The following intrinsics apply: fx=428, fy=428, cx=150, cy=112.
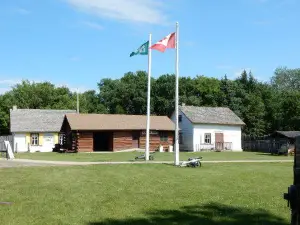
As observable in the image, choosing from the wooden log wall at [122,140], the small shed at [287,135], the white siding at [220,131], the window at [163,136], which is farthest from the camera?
the white siding at [220,131]

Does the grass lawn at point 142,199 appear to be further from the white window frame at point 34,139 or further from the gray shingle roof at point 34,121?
the gray shingle roof at point 34,121

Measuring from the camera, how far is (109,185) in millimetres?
13469

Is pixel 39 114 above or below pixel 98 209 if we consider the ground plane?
above

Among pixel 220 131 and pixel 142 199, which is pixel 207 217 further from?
pixel 220 131

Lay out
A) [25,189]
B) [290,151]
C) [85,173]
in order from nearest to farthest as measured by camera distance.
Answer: [25,189] < [85,173] < [290,151]

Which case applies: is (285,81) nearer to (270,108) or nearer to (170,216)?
(270,108)

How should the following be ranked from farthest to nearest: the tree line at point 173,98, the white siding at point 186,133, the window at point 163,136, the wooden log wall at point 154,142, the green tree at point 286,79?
the green tree at point 286,79
the tree line at point 173,98
the white siding at point 186,133
the window at point 163,136
the wooden log wall at point 154,142

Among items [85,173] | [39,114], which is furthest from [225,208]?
[39,114]

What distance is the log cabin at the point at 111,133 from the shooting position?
4344 centimetres

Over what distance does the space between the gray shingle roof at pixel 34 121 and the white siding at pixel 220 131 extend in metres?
16.5

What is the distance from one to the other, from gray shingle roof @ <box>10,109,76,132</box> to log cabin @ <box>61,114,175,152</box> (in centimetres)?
393

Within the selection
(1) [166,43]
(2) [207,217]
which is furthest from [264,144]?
(2) [207,217]

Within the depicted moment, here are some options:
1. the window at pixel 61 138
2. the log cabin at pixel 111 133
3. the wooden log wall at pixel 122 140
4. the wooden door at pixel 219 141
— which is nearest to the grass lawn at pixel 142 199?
the log cabin at pixel 111 133

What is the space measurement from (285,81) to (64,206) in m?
92.2
